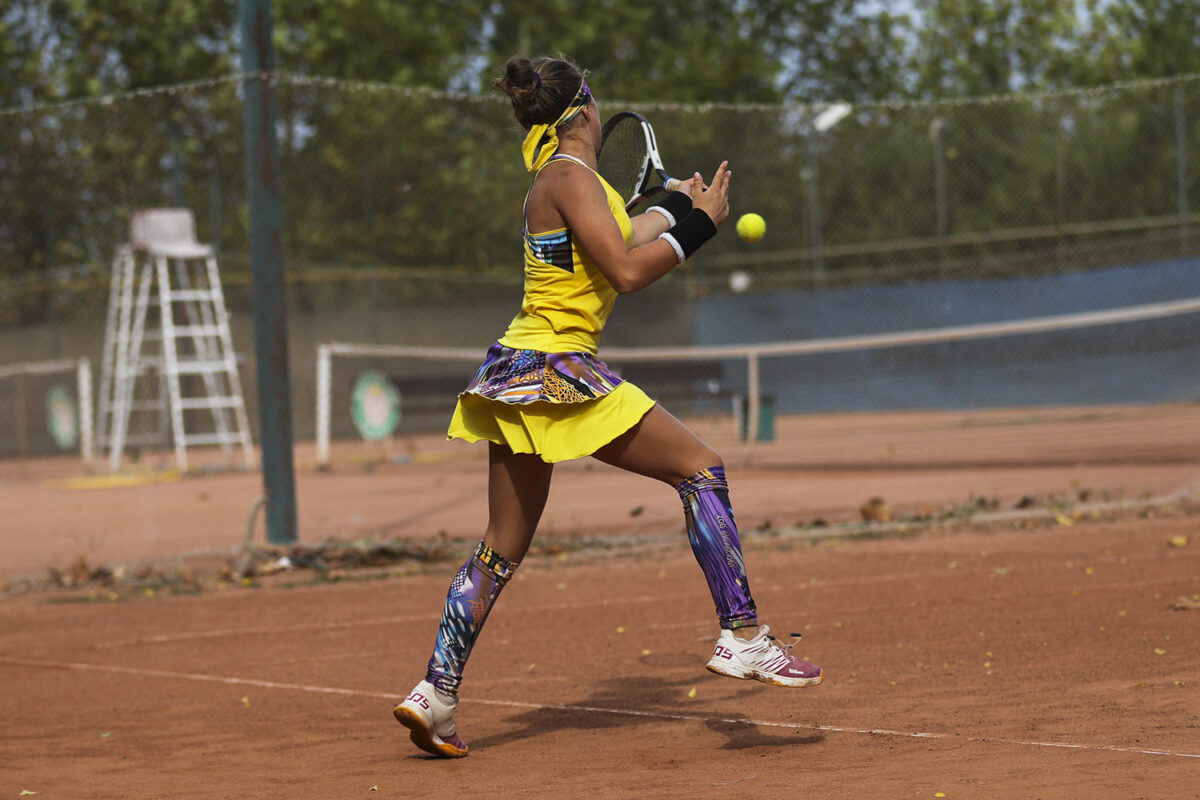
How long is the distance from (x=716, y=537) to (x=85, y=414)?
14.9 metres

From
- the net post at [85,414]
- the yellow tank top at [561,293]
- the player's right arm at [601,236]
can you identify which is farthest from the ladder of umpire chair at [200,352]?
the player's right arm at [601,236]

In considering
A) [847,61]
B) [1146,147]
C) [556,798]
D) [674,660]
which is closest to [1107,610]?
[674,660]

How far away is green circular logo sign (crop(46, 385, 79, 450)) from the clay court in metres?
8.10

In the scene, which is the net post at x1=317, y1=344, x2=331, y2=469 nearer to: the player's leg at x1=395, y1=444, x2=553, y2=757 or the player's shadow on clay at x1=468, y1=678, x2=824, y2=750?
the player's shadow on clay at x1=468, y1=678, x2=824, y2=750

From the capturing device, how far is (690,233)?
13.3 feet

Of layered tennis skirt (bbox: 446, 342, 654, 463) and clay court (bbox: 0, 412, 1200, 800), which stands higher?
layered tennis skirt (bbox: 446, 342, 654, 463)

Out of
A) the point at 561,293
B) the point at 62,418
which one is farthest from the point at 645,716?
the point at 62,418

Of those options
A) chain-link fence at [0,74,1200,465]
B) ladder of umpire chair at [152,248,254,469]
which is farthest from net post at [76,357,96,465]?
chain-link fence at [0,74,1200,465]

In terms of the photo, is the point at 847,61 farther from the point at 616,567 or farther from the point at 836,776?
the point at 836,776

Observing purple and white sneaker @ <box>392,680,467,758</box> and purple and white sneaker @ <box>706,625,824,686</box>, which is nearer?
purple and white sneaker @ <box>706,625,824,686</box>

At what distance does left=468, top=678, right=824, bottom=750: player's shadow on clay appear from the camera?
4270 millimetres

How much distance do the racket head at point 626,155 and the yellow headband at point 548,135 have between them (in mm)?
416

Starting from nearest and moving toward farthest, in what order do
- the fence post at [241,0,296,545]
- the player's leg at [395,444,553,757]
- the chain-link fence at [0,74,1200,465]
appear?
the player's leg at [395,444,553,757], the fence post at [241,0,296,545], the chain-link fence at [0,74,1200,465]

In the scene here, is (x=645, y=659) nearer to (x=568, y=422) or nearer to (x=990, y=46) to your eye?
(x=568, y=422)
